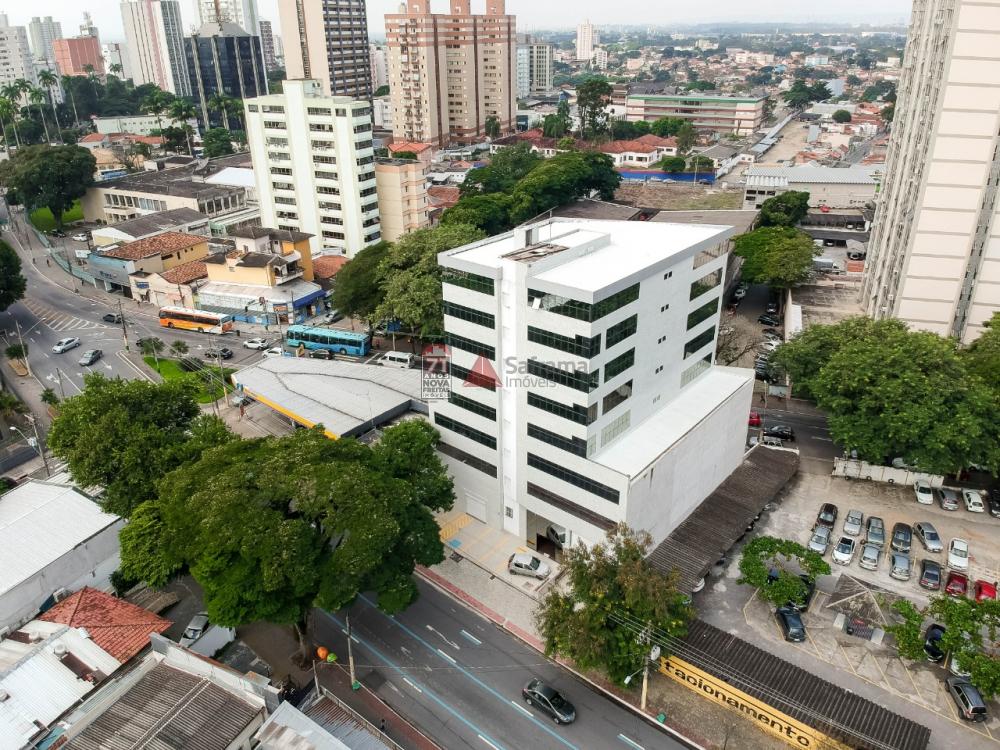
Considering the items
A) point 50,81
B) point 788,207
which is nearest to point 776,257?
point 788,207

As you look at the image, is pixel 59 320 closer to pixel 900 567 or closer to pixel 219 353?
pixel 219 353

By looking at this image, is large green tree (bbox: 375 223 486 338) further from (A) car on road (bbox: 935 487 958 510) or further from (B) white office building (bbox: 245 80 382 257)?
(A) car on road (bbox: 935 487 958 510)

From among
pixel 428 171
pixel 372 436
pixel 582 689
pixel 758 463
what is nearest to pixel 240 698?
pixel 582 689

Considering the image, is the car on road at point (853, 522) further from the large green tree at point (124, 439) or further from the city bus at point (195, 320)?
the city bus at point (195, 320)

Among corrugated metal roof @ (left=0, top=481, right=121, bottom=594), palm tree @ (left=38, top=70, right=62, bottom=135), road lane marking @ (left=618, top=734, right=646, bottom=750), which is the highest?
palm tree @ (left=38, top=70, right=62, bottom=135)

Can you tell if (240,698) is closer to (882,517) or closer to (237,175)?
(882,517)

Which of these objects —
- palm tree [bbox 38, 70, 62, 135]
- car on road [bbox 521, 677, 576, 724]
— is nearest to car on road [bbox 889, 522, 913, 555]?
car on road [bbox 521, 677, 576, 724]
